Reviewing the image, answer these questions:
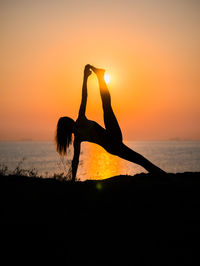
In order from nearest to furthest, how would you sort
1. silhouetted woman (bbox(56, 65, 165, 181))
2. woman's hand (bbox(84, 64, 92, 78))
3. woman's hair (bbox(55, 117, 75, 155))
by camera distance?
silhouetted woman (bbox(56, 65, 165, 181)), woman's hair (bbox(55, 117, 75, 155)), woman's hand (bbox(84, 64, 92, 78))

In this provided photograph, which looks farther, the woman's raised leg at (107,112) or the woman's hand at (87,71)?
the woman's hand at (87,71)

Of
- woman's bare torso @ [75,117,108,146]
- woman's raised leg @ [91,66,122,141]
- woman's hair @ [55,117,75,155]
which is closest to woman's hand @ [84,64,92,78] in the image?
woman's raised leg @ [91,66,122,141]

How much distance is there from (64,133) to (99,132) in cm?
99

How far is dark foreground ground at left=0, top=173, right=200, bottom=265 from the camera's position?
4148mm

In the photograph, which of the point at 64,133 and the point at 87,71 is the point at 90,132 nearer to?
the point at 64,133

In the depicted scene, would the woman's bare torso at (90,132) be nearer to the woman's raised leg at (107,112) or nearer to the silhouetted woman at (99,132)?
Answer: the silhouetted woman at (99,132)

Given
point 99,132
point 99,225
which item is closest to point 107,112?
point 99,132

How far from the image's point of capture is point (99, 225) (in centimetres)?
486

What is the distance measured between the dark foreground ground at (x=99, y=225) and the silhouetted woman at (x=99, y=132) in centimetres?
98

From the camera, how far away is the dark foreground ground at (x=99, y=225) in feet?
13.6

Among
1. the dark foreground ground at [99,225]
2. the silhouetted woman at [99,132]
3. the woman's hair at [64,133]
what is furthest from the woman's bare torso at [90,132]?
the dark foreground ground at [99,225]

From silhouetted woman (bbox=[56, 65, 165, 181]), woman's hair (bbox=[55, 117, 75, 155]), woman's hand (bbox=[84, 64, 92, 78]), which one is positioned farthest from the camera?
woman's hand (bbox=[84, 64, 92, 78])

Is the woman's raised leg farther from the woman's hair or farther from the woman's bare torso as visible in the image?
the woman's hair

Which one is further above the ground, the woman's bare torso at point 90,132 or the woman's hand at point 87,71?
the woman's hand at point 87,71
